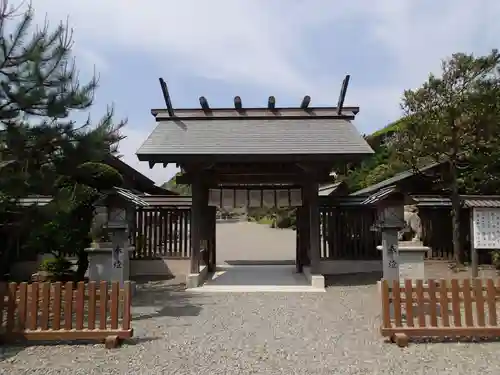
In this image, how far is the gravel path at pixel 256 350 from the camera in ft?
14.9

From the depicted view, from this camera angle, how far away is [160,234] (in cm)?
1229

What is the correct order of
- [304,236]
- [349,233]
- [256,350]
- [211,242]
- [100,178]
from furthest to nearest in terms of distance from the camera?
[211,242]
[304,236]
[349,233]
[100,178]
[256,350]

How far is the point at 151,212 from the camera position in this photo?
12.3 metres

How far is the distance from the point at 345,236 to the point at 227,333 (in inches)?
264

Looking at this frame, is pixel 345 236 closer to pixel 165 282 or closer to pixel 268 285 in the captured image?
pixel 268 285

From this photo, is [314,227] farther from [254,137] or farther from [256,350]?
[256,350]

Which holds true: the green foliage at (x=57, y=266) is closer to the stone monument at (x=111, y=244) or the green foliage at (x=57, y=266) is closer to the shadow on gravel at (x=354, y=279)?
the stone monument at (x=111, y=244)

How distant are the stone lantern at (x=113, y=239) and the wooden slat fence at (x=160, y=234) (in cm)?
365

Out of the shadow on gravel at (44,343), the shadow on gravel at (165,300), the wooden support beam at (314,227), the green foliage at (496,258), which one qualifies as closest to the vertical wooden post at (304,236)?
the wooden support beam at (314,227)

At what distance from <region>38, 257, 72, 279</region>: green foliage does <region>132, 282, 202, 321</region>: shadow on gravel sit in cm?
180

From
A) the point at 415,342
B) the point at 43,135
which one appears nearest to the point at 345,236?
the point at 415,342

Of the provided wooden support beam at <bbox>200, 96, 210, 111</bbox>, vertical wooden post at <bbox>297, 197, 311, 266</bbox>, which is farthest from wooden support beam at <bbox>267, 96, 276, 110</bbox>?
vertical wooden post at <bbox>297, 197, 311, 266</bbox>

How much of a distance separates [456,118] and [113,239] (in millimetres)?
9462

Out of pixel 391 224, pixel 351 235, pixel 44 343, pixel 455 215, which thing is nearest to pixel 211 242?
pixel 351 235
